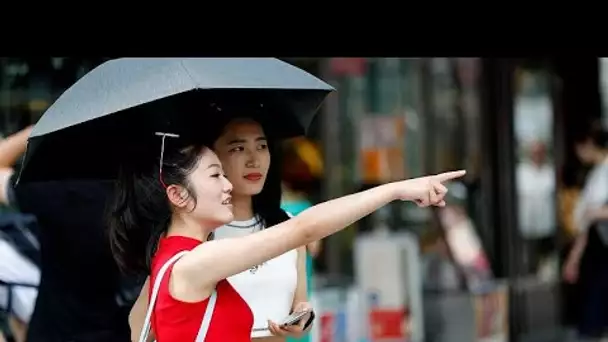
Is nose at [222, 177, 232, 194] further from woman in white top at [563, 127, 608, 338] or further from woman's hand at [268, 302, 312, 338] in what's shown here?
woman in white top at [563, 127, 608, 338]

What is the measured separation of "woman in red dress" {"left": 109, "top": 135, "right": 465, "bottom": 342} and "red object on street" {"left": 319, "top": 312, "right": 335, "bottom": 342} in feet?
6.86

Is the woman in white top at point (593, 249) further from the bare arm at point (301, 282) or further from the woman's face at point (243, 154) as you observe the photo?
the woman's face at point (243, 154)

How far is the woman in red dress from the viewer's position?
3105mm

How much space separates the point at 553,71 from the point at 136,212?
19.7 feet

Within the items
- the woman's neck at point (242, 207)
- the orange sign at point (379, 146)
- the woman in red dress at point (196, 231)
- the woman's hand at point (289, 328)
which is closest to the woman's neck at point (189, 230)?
the woman in red dress at point (196, 231)

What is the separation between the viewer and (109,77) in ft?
11.6

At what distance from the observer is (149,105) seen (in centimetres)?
343

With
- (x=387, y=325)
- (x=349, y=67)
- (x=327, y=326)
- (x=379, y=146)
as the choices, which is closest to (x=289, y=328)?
(x=327, y=326)

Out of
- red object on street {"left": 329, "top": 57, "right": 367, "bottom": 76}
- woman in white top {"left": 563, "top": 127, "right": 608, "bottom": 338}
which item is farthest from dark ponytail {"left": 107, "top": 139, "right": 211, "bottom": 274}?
woman in white top {"left": 563, "top": 127, "right": 608, "bottom": 338}

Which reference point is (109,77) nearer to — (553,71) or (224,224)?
(224,224)

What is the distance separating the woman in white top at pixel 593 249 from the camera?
7.25 m

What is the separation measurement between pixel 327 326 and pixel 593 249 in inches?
93.3

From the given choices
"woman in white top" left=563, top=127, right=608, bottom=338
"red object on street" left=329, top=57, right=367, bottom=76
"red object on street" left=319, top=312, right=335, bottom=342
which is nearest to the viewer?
"red object on street" left=319, top=312, right=335, bottom=342

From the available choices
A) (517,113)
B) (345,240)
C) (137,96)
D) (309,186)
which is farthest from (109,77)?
(517,113)
